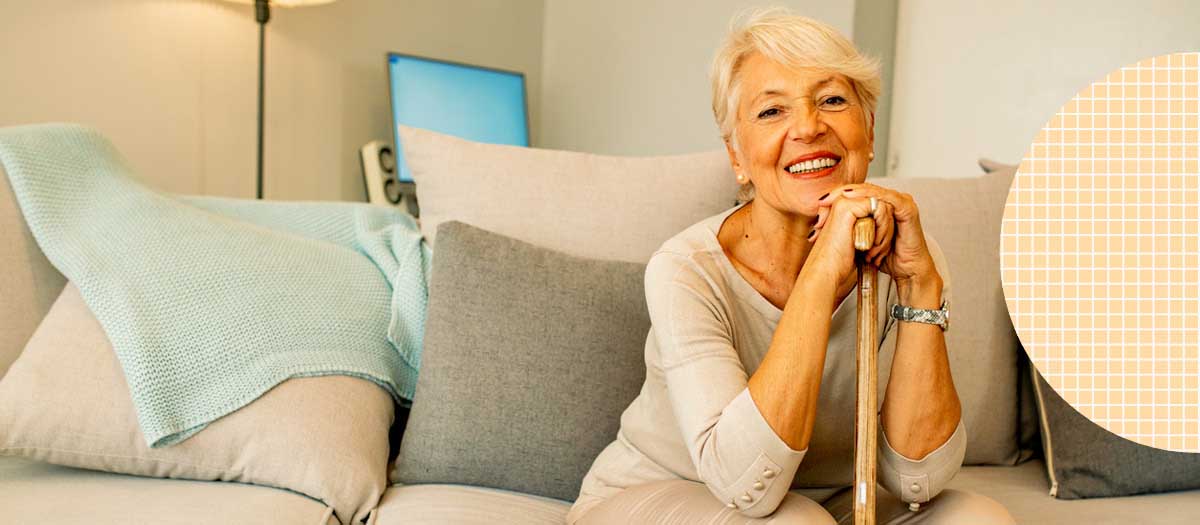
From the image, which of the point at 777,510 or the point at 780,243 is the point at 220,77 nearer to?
the point at 780,243

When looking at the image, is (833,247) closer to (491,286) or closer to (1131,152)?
(1131,152)

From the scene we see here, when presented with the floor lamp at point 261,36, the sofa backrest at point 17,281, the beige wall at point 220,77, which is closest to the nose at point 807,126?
the sofa backrest at point 17,281

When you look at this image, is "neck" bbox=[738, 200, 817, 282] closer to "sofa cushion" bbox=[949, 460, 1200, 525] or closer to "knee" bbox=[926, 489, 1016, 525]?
"knee" bbox=[926, 489, 1016, 525]

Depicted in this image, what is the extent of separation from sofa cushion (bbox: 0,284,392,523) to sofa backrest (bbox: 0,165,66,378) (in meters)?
0.09

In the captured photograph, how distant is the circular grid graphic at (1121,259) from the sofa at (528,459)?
2.06 feet

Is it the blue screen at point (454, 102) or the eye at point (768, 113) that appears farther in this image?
the blue screen at point (454, 102)

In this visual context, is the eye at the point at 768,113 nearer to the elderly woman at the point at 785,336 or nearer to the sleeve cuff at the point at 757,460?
the elderly woman at the point at 785,336

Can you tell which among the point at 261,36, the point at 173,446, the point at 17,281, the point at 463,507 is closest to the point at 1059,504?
the point at 463,507

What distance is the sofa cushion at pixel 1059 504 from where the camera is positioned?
1639mm

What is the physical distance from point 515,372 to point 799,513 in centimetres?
58

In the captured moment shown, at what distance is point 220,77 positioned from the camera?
11.1ft

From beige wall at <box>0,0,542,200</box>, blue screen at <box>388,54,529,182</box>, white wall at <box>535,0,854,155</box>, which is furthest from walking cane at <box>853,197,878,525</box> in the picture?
white wall at <box>535,0,854,155</box>

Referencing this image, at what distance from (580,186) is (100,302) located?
779 millimetres

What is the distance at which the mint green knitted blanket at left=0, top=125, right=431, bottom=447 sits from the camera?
1.62 m
